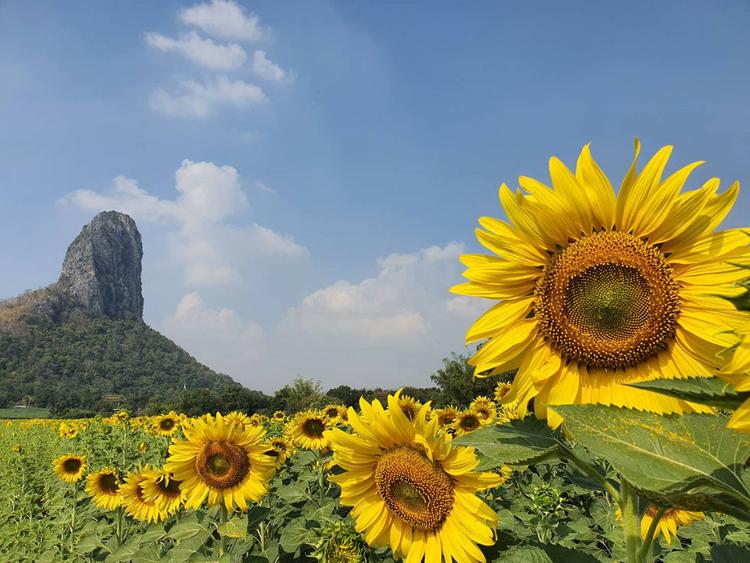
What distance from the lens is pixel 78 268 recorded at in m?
179

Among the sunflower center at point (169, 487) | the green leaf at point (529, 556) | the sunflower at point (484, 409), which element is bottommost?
the sunflower center at point (169, 487)

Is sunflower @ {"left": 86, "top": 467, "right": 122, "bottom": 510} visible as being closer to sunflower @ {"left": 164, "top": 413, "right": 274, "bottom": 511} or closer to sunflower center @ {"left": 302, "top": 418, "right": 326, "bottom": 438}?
sunflower center @ {"left": 302, "top": 418, "right": 326, "bottom": 438}

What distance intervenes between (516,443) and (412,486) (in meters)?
1.05

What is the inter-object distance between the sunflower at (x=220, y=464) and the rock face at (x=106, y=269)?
→ 185332mm

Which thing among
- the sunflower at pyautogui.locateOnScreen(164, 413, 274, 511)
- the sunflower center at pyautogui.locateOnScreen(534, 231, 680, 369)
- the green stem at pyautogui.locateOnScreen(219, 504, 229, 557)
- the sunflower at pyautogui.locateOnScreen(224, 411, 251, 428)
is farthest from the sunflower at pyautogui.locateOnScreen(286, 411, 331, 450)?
the sunflower center at pyautogui.locateOnScreen(534, 231, 680, 369)

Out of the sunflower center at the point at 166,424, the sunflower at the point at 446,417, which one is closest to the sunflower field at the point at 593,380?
the sunflower at the point at 446,417

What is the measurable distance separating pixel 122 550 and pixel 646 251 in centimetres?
522

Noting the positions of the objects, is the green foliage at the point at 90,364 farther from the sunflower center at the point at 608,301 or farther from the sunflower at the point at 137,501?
the sunflower center at the point at 608,301

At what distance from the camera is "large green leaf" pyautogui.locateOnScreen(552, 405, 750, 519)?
2.81ft

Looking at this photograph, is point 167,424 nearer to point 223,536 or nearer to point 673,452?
point 223,536

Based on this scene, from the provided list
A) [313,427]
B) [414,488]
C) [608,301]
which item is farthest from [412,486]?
[313,427]

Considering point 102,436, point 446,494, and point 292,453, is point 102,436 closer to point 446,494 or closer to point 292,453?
point 292,453

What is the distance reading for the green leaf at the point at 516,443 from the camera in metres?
1.33

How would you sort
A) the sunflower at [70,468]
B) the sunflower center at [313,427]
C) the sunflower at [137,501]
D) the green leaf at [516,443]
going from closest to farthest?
the green leaf at [516,443] → the sunflower at [137,501] → the sunflower center at [313,427] → the sunflower at [70,468]
